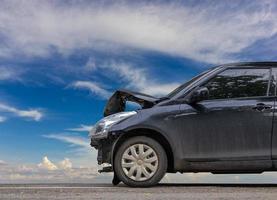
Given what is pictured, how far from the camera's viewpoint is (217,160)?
8719 mm

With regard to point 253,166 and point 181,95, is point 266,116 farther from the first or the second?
point 181,95

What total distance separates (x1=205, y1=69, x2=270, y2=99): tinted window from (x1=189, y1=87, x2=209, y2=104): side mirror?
230 mm

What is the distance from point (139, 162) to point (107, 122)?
871 millimetres

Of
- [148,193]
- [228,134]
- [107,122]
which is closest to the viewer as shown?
[148,193]

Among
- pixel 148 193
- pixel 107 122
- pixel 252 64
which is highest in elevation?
pixel 252 64

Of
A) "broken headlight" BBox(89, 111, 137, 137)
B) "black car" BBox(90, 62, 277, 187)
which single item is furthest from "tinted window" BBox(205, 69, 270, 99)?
"broken headlight" BBox(89, 111, 137, 137)

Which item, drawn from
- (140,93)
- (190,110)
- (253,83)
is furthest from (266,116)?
(140,93)

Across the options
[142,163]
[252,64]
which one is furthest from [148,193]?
[252,64]

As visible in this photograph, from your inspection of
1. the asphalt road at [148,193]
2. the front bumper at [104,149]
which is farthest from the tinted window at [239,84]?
the front bumper at [104,149]

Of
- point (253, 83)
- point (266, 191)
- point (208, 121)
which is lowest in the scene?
point (266, 191)

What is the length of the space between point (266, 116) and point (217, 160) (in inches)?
40.3

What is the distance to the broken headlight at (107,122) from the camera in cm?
892

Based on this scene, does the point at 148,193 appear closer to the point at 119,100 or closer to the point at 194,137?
the point at 194,137

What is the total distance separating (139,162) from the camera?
28.2 feet
